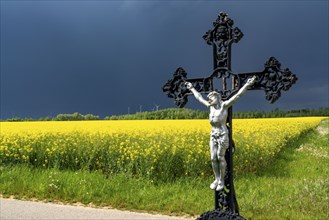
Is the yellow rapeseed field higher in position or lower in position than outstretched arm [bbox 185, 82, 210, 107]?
lower

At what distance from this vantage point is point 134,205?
362 inches

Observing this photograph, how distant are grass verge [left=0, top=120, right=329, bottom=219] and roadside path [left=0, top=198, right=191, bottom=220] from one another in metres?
0.55

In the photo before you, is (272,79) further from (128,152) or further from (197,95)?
(128,152)

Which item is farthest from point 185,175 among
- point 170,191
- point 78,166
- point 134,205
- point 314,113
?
point 314,113

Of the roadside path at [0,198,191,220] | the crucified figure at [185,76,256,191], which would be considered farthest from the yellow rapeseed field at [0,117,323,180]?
the crucified figure at [185,76,256,191]

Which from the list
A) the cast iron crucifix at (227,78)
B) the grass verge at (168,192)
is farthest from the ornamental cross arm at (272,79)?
the grass verge at (168,192)

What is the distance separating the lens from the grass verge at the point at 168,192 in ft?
28.0

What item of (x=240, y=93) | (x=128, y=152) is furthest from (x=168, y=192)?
(x=240, y=93)

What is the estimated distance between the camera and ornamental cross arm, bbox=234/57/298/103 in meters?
5.82

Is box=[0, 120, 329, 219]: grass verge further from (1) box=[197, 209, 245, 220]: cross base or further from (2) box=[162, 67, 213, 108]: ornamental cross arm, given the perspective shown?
(2) box=[162, 67, 213, 108]: ornamental cross arm

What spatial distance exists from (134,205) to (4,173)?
5.01m

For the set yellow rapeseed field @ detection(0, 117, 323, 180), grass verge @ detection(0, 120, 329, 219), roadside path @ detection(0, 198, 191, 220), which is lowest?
roadside path @ detection(0, 198, 191, 220)

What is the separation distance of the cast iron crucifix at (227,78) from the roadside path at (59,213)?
2583 mm

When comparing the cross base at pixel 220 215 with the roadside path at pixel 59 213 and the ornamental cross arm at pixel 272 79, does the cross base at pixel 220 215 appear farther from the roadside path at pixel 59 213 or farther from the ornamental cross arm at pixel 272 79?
the roadside path at pixel 59 213
